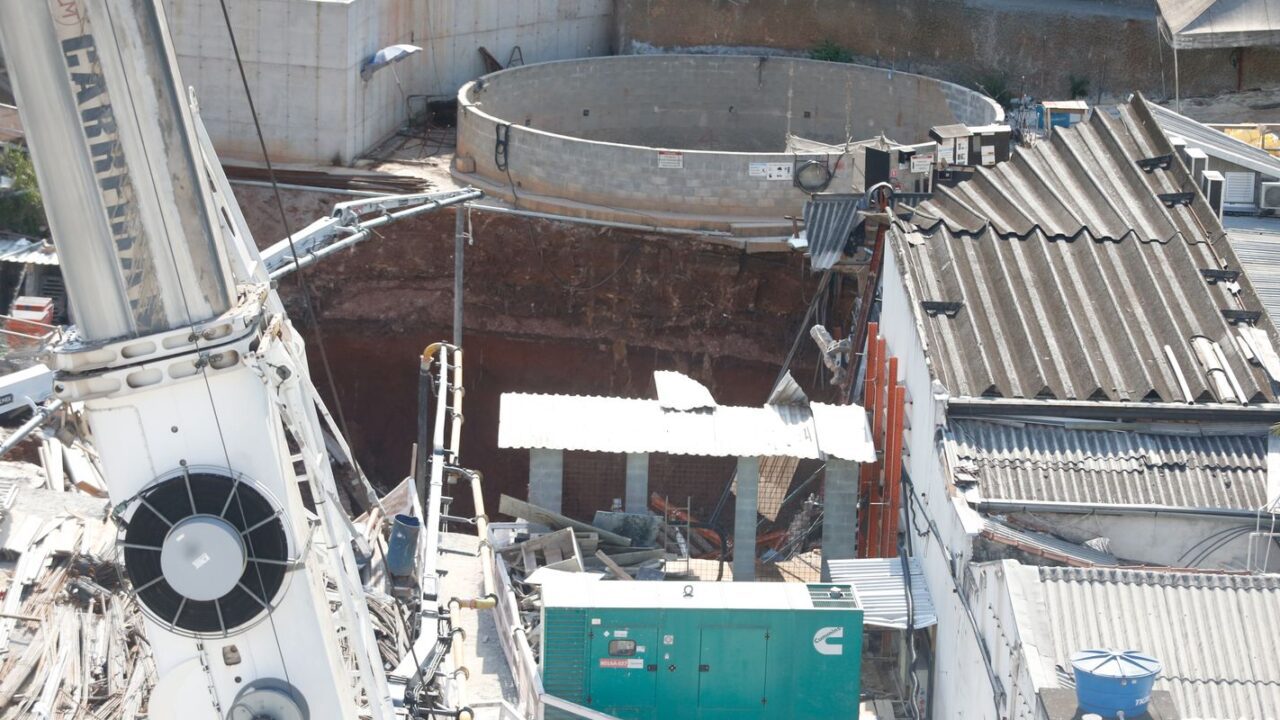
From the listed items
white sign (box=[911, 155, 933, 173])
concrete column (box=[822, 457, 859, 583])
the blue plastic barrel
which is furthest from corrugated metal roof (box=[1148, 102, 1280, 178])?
the blue plastic barrel

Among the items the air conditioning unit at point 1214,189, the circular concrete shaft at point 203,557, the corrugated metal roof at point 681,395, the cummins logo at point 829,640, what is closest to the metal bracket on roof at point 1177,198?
the air conditioning unit at point 1214,189

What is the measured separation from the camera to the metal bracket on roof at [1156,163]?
24328mm

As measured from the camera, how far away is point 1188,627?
583 inches

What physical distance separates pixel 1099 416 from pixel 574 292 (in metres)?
16.3

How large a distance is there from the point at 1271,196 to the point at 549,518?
12397 mm

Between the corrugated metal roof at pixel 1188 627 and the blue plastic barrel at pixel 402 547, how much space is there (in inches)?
231

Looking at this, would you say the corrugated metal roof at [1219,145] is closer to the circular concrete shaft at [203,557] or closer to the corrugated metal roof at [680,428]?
the corrugated metal roof at [680,428]

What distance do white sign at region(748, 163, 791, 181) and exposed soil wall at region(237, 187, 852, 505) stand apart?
5.51 ft

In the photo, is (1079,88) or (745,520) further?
(1079,88)

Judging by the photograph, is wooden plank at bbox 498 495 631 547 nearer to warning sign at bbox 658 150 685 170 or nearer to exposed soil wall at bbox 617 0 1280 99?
warning sign at bbox 658 150 685 170

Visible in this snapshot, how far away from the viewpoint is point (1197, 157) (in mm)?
24656

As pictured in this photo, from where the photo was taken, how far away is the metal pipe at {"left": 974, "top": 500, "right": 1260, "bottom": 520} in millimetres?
16844

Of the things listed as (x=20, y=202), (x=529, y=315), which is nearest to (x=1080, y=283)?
(x=529, y=315)

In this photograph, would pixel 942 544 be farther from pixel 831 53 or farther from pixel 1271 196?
pixel 831 53
